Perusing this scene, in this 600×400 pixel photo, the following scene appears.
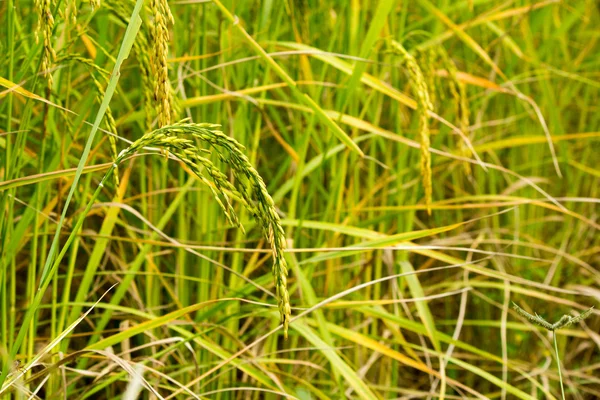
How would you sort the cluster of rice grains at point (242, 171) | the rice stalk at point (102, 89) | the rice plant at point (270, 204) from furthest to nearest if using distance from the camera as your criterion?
the rice plant at point (270, 204) < the rice stalk at point (102, 89) < the cluster of rice grains at point (242, 171)

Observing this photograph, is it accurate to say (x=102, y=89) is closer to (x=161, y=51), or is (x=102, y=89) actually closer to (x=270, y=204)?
(x=161, y=51)

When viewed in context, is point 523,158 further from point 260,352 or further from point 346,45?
point 260,352

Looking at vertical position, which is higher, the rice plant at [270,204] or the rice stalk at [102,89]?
the rice stalk at [102,89]

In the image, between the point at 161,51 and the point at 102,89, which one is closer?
the point at 161,51

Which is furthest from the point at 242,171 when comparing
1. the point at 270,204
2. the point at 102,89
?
the point at 102,89

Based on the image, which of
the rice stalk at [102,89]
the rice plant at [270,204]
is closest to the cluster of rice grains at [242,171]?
the rice plant at [270,204]

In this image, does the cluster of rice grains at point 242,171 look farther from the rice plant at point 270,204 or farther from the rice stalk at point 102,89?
the rice stalk at point 102,89

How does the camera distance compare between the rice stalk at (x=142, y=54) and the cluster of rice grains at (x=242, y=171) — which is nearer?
the cluster of rice grains at (x=242, y=171)

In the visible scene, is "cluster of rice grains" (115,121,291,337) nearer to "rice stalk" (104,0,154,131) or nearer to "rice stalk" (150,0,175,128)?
"rice stalk" (150,0,175,128)

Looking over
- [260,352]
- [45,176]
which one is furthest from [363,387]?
[45,176]

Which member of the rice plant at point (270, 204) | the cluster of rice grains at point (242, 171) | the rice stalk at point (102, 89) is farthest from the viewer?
the rice plant at point (270, 204)

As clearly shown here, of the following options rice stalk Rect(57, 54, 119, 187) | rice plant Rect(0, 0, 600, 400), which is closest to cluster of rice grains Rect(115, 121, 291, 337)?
rice plant Rect(0, 0, 600, 400)
